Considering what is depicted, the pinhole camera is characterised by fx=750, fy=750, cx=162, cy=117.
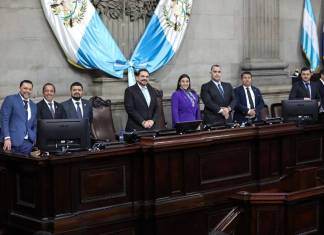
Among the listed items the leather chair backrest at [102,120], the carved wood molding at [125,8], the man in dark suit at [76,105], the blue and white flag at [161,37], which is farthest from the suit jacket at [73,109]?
the carved wood molding at [125,8]

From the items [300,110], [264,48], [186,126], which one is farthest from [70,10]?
[264,48]

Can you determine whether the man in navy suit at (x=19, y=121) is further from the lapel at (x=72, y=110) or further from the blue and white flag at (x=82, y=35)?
the blue and white flag at (x=82, y=35)

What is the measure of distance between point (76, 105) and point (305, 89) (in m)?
3.50

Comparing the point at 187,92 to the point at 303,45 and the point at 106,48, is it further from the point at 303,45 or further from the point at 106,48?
the point at 303,45

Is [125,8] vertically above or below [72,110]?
above

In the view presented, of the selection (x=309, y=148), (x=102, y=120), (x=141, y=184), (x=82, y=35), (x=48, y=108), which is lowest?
(x=141, y=184)

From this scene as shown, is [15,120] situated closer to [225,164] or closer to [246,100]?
[225,164]

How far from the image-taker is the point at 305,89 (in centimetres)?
1030

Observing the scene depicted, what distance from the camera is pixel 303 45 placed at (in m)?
13.5

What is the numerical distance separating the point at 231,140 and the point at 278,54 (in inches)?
215

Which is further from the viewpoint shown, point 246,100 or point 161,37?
point 161,37

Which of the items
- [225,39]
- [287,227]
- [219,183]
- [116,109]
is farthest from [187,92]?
[287,227]

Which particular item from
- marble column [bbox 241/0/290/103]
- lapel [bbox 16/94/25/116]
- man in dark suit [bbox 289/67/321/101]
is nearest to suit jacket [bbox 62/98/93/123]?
lapel [bbox 16/94/25/116]

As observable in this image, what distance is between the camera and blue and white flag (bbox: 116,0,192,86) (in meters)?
10.7
